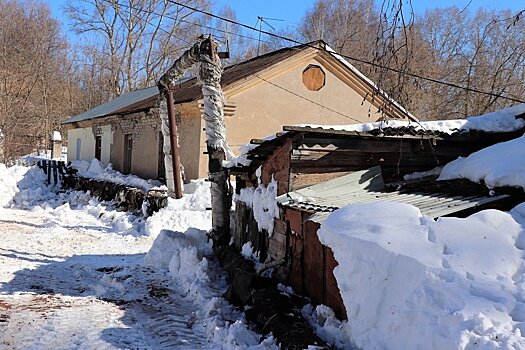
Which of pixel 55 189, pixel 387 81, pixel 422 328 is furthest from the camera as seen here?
pixel 55 189

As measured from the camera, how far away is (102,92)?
45000 millimetres

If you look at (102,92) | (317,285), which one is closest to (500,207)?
(317,285)

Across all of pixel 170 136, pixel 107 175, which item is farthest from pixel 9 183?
pixel 170 136

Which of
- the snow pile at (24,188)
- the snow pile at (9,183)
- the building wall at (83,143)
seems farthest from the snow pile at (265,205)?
the building wall at (83,143)

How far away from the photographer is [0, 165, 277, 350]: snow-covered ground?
17.9 feet

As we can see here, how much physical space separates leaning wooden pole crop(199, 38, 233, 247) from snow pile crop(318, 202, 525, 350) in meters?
4.86

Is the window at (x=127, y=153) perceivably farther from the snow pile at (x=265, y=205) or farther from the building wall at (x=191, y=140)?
the snow pile at (x=265, y=205)

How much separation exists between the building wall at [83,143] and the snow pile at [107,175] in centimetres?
92

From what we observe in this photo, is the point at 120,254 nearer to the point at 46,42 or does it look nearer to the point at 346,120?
the point at 346,120

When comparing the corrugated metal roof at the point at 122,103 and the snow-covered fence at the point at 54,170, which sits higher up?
the corrugated metal roof at the point at 122,103

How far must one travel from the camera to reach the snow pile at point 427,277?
2.99 meters

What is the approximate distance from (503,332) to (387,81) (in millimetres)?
2062

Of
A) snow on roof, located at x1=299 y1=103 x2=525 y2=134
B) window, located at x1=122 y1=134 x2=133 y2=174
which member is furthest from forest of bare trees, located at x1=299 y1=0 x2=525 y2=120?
window, located at x1=122 y1=134 x2=133 y2=174

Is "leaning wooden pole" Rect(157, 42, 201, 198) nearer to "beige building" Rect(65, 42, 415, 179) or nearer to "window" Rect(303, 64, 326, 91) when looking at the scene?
"beige building" Rect(65, 42, 415, 179)
